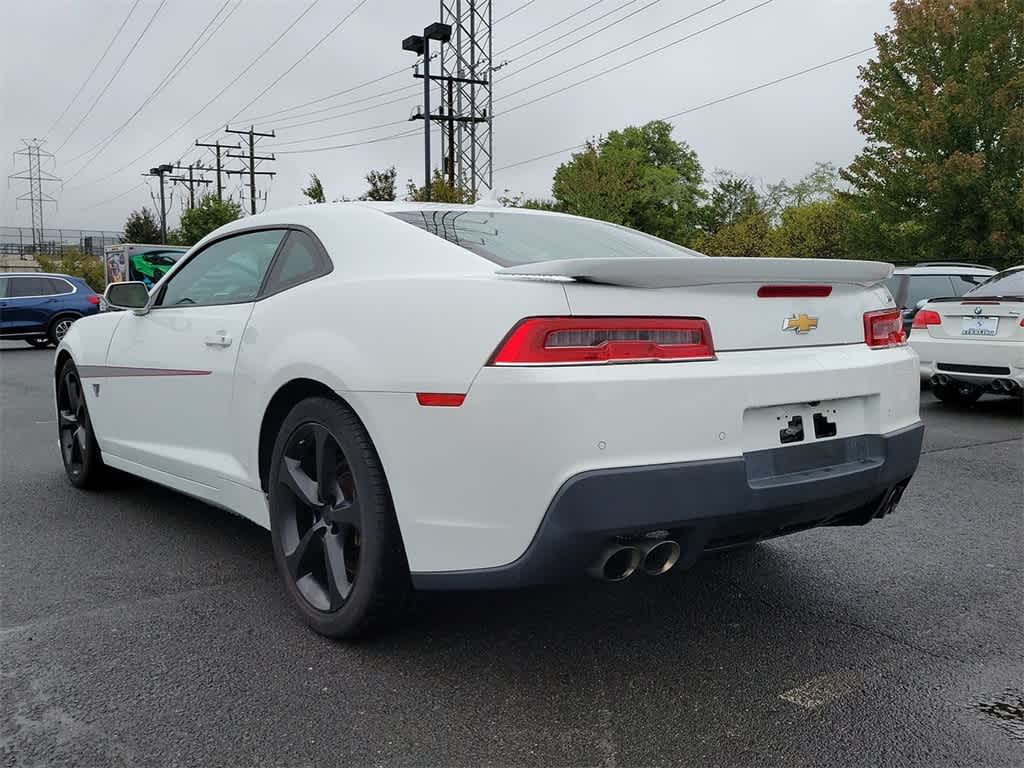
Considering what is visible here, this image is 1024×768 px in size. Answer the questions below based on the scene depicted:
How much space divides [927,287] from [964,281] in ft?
2.23

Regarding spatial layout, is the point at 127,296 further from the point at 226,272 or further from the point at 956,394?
the point at 956,394

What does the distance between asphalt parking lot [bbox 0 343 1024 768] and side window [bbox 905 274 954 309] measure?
6.95m

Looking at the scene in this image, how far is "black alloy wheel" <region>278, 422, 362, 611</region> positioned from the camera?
116 inches

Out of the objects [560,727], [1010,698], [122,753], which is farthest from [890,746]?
[122,753]

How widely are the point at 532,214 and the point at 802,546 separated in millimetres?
1859

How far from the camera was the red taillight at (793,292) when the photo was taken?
281 cm

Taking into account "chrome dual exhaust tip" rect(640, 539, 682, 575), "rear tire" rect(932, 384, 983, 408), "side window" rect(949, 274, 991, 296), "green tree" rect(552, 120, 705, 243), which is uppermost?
"green tree" rect(552, 120, 705, 243)

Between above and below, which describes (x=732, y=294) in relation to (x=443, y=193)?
below

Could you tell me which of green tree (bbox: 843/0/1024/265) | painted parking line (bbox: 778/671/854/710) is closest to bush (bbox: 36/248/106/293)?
green tree (bbox: 843/0/1024/265)

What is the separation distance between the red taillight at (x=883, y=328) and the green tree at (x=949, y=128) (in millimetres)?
20509

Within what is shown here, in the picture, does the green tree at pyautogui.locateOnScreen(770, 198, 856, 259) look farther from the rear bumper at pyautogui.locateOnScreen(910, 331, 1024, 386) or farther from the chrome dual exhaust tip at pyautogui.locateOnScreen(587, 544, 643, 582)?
the chrome dual exhaust tip at pyautogui.locateOnScreen(587, 544, 643, 582)

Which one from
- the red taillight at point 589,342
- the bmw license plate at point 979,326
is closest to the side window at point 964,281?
the bmw license plate at point 979,326

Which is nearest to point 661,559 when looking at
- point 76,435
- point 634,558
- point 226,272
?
point 634,558

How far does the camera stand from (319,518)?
3.07 m
